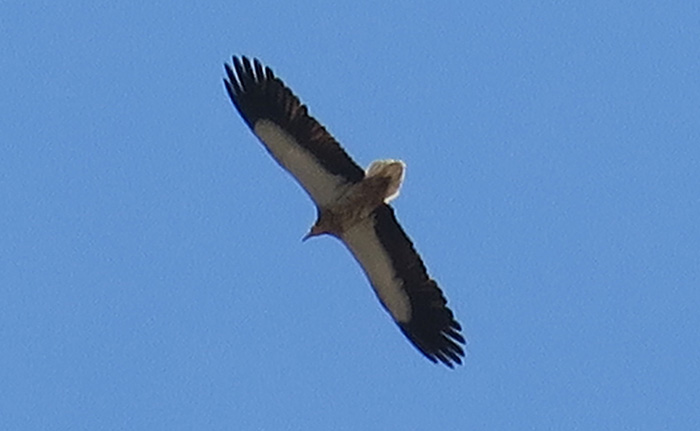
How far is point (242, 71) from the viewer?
21281mm

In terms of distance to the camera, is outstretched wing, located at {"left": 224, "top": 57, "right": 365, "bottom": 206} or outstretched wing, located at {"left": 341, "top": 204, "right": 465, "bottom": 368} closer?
outstretched wing, located at {"left": 224, "top": 57, "right": 365, "bottom": 206}

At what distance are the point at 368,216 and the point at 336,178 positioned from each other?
61 centimetres

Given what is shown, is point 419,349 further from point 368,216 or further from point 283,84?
point 283,84

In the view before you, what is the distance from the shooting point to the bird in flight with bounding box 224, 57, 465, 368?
830 inches

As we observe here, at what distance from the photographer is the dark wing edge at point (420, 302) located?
21859 mm

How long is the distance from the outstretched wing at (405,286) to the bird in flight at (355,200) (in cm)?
1

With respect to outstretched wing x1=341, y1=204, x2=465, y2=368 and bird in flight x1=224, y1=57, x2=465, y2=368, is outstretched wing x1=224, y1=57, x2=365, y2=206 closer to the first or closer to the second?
bird in flight x1=224, y1=57, x2=465, y2=368

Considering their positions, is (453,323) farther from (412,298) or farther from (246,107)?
(246,107)

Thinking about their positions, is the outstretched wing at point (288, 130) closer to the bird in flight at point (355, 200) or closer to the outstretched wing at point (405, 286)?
the bird in flight at point (355, 200)

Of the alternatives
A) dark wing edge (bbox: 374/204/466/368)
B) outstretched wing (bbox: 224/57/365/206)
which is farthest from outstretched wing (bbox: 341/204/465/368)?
outstretched wing (bbox: 224/57/365/206)

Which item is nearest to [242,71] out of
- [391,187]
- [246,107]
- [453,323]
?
[246,107]

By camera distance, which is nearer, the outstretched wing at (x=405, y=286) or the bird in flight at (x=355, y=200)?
the bird in flight at (x=355, y=200)

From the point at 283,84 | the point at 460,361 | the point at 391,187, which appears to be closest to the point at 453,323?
the point at 460,361

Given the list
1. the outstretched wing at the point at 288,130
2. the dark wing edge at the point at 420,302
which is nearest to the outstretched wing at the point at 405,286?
the dark wing edge at the point at 420,302
